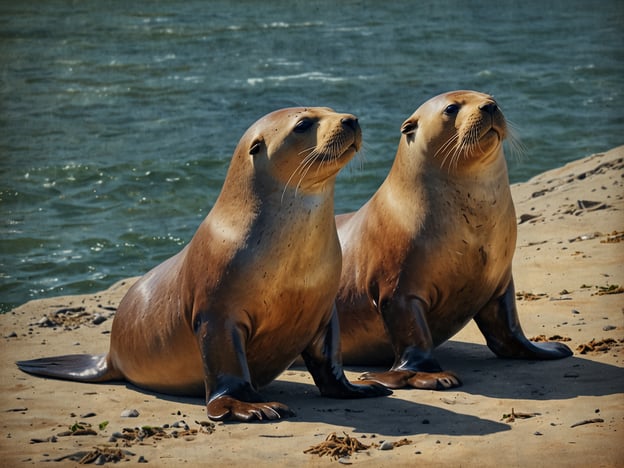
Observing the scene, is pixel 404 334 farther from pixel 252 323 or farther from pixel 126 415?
pixel 126 415

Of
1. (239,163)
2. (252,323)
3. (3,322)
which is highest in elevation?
(239,163)

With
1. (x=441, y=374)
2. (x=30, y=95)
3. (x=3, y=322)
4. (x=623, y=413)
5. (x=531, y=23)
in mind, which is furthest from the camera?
(x=531, y=23)

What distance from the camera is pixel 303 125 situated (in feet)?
21.4

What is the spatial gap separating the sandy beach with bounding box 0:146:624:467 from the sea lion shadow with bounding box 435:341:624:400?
11 millimetres

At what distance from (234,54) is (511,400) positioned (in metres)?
18.6

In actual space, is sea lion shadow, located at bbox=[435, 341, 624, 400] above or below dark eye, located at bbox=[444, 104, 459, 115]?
below

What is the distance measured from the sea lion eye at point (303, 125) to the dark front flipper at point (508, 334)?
186 cm

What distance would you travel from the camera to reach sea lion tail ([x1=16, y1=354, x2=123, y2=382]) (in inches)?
295

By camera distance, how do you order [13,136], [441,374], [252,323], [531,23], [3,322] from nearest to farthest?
[252,323]
[441,374]
[3,322]
[13,136]
[531,23]

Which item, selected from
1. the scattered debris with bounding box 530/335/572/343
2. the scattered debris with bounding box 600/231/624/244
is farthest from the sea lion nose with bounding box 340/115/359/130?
the scattered debris with bounding box 600/231/624/244

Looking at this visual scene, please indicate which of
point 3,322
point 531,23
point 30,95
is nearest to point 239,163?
point 3,322

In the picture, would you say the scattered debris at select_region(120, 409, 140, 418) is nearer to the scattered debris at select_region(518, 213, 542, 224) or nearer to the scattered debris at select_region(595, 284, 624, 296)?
the scattered debris at select_region(595, 284, 624, 296)

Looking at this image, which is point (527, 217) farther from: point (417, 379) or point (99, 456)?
point (99, 456)

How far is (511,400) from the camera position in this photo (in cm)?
650
